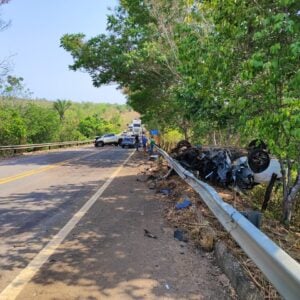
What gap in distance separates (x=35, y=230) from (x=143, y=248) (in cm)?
206

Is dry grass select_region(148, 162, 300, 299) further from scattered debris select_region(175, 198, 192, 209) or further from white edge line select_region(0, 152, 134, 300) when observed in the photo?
white edge line select_region(0, 152, 134, 300)

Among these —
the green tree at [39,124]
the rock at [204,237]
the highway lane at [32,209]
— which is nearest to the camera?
the highway lane at [32,209]

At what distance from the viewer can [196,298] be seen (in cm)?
440

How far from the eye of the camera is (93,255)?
584 cm

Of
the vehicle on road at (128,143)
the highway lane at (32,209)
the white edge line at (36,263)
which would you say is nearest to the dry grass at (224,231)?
the white edge line at (36,263)

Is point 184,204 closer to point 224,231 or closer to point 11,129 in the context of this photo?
point 224,231

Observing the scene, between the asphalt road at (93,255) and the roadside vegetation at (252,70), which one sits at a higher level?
the roadside vegetation at (252,70)

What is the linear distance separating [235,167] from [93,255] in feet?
23.6

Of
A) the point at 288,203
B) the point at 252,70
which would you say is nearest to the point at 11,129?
the point at 288,203

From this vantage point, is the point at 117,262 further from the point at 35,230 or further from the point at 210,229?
the point at 35,230

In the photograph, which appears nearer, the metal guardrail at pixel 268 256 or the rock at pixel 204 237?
the metal guardrail at pixel 268 256

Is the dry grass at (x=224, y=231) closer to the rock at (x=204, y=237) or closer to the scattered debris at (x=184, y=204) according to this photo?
the rock at (x=204, y=237)

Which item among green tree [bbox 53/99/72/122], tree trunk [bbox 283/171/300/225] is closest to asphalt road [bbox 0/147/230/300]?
tree trunk [bbox 283/171/300/225]

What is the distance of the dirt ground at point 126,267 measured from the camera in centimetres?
453
